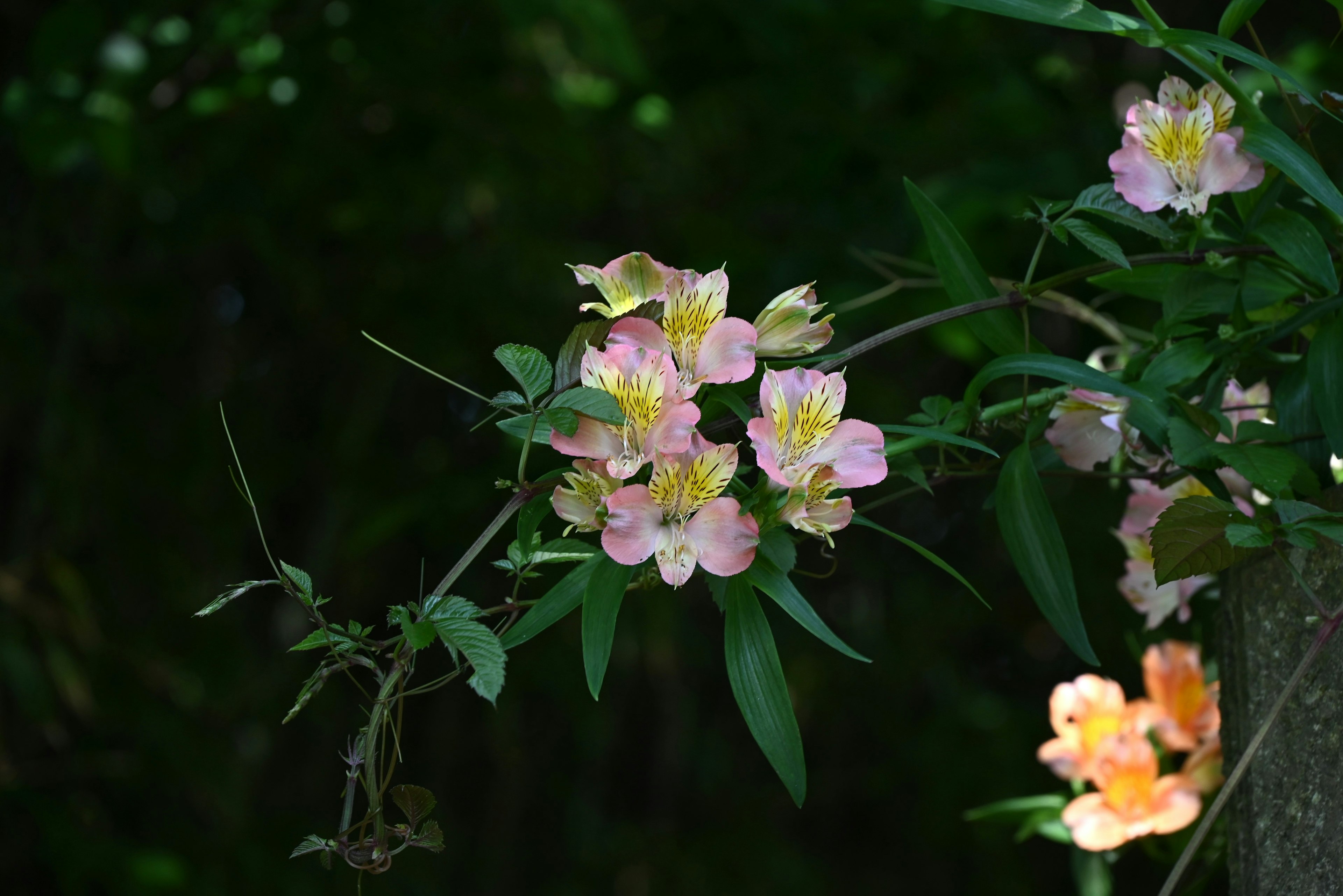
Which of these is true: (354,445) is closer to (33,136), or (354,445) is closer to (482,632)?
(33,136)

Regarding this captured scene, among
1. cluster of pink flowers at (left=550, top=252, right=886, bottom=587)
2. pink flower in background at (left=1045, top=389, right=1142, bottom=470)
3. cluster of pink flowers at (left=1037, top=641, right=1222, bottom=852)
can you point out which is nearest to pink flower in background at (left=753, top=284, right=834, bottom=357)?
cluster of pink flowers at (left=550, top=252, right=886, bottom=587)

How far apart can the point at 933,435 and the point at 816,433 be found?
0.12 feet

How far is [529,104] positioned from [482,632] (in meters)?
0.97

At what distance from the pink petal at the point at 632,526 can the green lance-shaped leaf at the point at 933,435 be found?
0.07 m

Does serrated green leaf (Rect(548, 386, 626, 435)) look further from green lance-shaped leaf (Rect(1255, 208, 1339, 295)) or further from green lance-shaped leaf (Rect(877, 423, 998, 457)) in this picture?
green lance-shaped leaf (Rect(1255, 208, 1339, 295))

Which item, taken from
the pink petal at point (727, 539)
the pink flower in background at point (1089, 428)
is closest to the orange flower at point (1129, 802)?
the pink flower in background at point (1089, 428)

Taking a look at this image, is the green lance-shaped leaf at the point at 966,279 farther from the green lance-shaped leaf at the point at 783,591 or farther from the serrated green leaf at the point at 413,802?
the serrated green leaf at the point at 413,802

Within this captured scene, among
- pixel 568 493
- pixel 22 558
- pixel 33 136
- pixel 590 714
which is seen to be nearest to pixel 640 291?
pixel 568 493

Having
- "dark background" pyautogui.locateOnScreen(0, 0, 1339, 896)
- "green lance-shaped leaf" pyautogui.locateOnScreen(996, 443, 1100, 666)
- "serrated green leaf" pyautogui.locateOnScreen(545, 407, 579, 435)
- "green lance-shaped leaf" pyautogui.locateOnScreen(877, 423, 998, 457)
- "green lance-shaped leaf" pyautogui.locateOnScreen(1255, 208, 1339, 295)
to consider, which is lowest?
"dark background" pyautogui.locateOnScreen(0, 0, 1339, 896)

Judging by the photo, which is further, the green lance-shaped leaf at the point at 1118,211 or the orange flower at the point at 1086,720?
the orange flower at the point at 1086,720

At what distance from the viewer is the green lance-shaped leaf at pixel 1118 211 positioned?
337 millimetres

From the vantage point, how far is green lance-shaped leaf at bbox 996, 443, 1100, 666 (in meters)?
0.33

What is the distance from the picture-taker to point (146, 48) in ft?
3.30

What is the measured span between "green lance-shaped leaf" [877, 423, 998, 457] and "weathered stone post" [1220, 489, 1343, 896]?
0.46 ft
